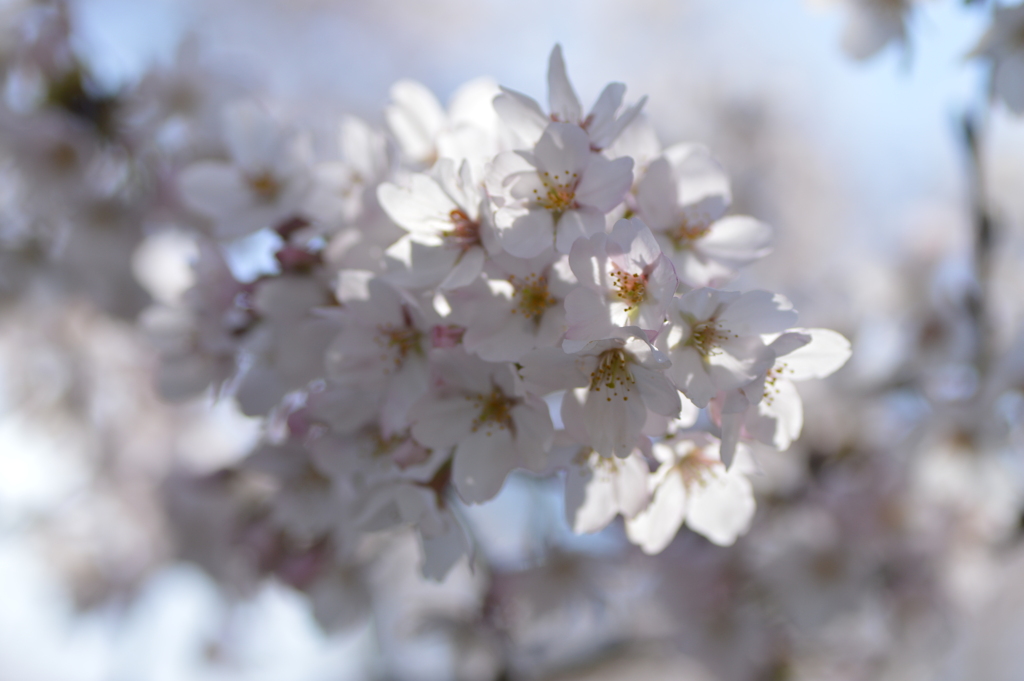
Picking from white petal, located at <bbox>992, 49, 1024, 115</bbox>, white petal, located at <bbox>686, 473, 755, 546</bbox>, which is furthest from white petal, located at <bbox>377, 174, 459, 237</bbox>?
white petal, located at <bbox>992, 49, 1024, 115</bbox>

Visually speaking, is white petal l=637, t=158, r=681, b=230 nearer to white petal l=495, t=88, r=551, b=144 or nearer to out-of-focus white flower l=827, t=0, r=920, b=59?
white petal l=495, t=88, r=551, b=144

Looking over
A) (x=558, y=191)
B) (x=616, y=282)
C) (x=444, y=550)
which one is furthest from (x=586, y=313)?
(x=444, y=550)

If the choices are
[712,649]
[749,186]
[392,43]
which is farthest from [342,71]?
[712,649]

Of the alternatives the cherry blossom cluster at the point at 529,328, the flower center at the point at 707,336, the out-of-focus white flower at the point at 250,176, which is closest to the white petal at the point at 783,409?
the cherry blossom cluster at the point at 529,328

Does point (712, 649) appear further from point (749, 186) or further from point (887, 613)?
point (749, 186)

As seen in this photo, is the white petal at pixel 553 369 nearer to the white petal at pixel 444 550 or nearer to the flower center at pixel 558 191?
the flower center at pixel 558 191

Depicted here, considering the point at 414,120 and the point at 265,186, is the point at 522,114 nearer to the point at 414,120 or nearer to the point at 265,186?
the point at 414,120
